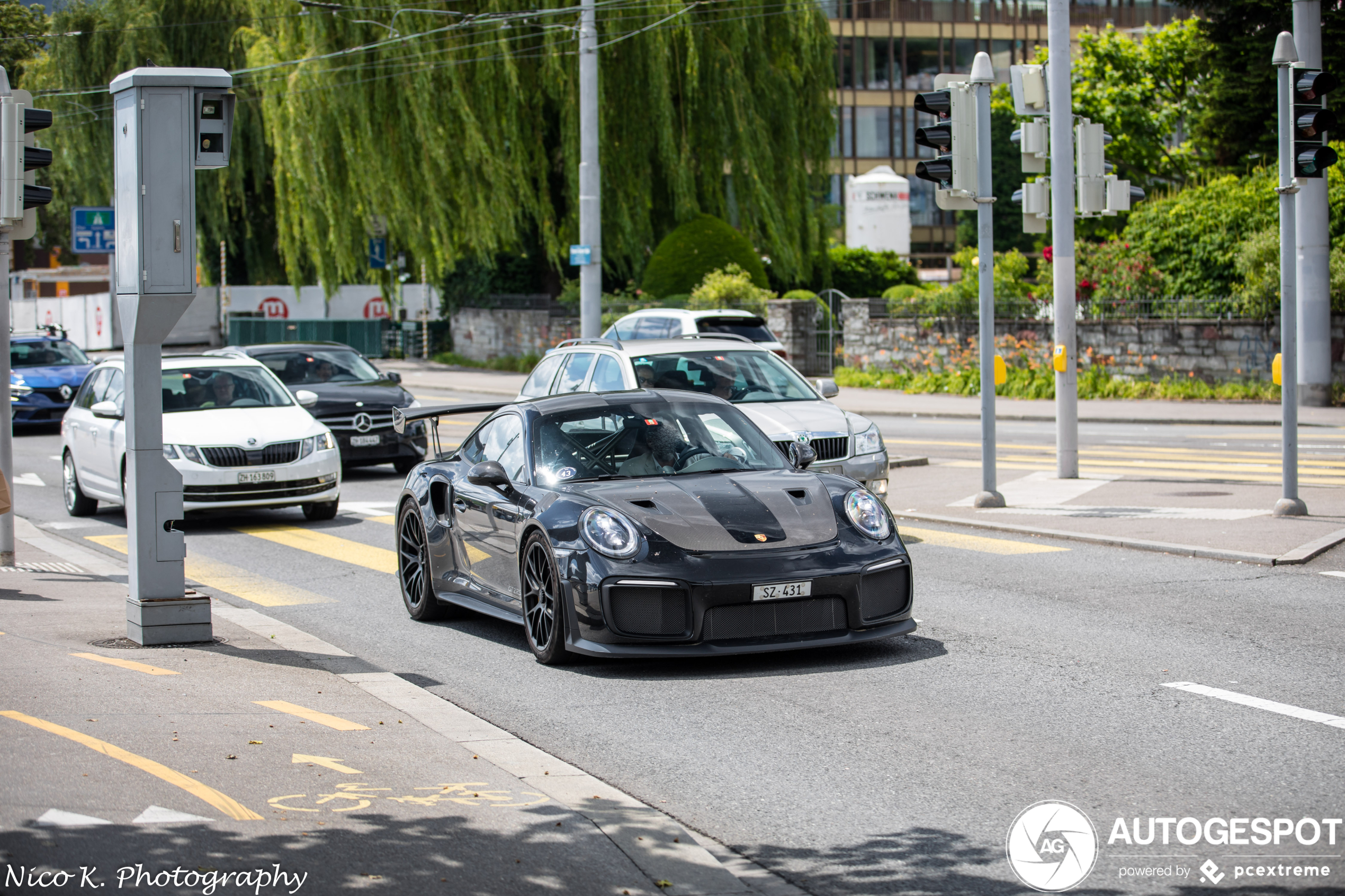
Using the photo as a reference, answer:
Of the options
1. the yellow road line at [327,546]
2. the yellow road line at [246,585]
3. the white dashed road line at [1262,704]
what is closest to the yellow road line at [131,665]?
the yellow road line at [246,585]

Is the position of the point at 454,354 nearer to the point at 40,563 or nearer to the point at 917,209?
the point at 40,563

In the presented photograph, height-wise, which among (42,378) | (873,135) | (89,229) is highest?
(873,135)

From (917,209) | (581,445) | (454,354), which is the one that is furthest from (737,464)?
(917,209)

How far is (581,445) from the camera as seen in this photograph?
9195mm

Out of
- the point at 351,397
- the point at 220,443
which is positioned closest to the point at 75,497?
the point at 220,443

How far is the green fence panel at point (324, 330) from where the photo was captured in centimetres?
5303

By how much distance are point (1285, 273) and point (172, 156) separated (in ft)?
30.5

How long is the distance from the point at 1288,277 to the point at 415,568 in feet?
25.9

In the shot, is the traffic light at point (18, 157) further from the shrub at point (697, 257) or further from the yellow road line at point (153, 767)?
the shrub at point (697, 257)

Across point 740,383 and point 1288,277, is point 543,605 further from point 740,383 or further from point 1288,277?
point 1288,277

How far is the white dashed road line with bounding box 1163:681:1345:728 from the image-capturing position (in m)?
6.75

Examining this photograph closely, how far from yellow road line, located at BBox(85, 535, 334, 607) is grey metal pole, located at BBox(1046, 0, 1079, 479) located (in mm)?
8877

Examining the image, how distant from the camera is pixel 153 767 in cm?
590

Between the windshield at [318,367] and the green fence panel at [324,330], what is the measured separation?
32271 millimetres
